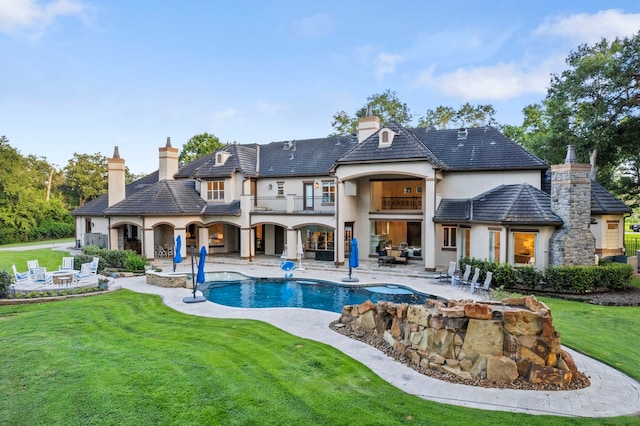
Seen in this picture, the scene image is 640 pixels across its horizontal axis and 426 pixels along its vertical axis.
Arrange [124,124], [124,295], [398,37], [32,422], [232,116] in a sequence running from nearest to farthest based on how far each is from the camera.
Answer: [32,422] → [124,295] → [398,37] → [124,124] → [232,116]

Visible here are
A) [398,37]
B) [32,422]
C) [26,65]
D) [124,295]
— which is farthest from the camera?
[398,37]

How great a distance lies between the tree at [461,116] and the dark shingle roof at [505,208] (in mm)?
23419

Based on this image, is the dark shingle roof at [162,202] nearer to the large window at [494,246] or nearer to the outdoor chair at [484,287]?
the outdoor chair at [484,287]

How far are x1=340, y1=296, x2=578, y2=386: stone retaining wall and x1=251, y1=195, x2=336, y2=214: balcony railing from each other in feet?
51.6

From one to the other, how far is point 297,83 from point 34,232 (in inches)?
1292

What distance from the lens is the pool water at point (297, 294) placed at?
1565 cm

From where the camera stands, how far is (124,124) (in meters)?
30.3

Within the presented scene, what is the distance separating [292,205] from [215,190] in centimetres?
688

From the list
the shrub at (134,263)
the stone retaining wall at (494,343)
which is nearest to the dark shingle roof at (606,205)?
the stone retaining wall at (494,343)

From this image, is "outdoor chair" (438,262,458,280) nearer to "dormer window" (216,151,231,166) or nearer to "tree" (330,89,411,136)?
"dormer window" (216,151,231,166)

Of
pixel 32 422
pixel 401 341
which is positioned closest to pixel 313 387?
pixel 401 341

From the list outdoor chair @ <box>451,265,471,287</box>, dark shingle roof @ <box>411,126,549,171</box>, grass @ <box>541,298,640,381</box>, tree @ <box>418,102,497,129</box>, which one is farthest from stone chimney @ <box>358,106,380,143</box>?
tree @ <box>418,102,497,129</box>

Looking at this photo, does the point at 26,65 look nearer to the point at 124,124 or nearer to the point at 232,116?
the point at 124,124

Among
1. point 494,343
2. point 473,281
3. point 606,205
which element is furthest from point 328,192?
point 494,343
